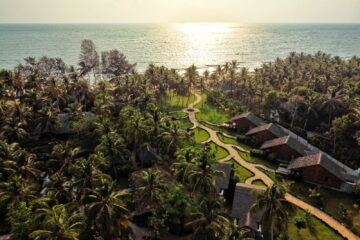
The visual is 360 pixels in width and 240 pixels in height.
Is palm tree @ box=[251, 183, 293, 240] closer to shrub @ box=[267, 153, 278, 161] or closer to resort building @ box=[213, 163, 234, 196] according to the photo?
resort building @ box=[213, 163, 234, 196]

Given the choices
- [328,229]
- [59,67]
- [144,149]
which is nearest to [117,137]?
[144,149]

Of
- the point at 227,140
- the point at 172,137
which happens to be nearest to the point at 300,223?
the point at 172,137

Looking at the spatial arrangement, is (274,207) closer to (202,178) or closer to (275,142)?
(202,178)

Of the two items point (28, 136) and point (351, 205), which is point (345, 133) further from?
point (28, 136)

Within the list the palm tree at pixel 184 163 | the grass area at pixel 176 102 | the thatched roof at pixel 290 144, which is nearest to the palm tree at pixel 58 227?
the palm tree at pixel 184 163

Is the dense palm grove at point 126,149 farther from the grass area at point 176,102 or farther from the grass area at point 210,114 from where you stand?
the grass area at point 210,114

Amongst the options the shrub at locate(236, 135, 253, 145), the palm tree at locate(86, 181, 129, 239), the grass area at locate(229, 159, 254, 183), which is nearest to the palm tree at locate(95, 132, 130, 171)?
the palm tree at locate(86, 181, 129, 239)
